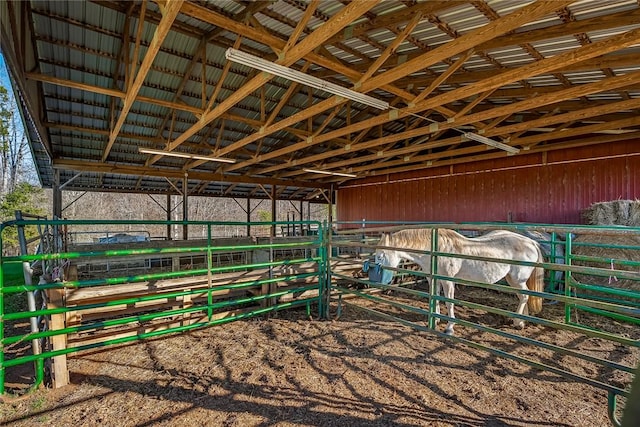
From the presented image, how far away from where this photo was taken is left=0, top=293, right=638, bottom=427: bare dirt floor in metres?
2.23

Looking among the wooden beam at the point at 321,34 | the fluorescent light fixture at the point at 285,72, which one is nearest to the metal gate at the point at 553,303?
the fluorescent light fixture at the point at 285,72

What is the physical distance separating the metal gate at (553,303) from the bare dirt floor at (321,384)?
15 centimetres

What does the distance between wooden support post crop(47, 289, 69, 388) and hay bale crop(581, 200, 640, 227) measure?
929 centimetres

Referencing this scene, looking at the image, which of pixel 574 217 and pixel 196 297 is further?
pixel 574 217

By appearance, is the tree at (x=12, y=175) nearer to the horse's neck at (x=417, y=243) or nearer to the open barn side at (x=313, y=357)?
the open barn side at (x=313, y=357)

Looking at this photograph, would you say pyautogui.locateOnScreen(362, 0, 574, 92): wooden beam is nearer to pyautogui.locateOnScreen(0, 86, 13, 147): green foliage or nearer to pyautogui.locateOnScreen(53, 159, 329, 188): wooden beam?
pyautogui.locateOnScreen(53, 159, 329, 188): wooden beam

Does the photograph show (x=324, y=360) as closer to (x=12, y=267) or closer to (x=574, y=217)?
(x=574, y=217)

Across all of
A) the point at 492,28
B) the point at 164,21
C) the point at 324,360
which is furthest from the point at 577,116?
the point at 164,21

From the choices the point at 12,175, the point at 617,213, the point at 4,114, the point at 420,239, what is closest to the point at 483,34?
the point at 420,239

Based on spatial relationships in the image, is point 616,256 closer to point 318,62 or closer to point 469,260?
point 469,260

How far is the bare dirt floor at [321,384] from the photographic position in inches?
87.7

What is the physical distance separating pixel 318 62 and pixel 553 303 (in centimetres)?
563

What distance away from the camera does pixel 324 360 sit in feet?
9.96

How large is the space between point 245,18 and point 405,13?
86.4 inches
